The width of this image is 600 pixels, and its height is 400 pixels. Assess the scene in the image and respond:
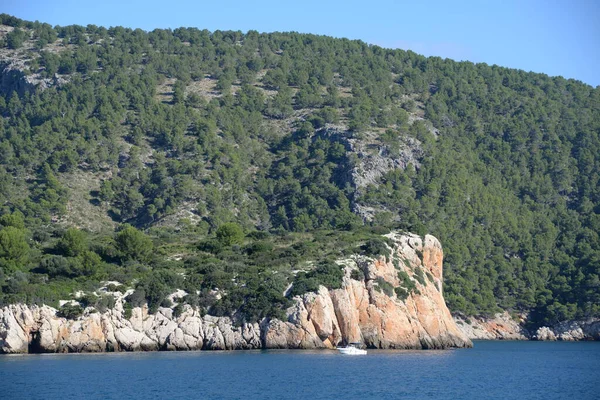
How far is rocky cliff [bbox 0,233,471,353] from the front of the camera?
245 feet

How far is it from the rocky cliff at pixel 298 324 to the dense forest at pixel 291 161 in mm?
6262

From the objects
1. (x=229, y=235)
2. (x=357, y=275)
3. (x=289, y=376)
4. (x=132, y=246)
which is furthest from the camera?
(x=229, y=235)

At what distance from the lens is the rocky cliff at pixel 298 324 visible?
74750 mm

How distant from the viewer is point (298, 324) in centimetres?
8006

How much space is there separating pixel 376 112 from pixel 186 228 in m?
49.1

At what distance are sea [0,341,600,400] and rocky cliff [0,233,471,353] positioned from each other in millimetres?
1786

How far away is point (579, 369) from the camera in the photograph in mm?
77312

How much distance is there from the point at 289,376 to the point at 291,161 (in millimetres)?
88830

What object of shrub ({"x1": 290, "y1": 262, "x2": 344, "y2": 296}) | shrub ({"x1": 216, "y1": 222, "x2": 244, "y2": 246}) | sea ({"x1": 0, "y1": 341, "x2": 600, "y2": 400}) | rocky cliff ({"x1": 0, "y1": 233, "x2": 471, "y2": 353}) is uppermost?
shrub ({"x1": 216, "y1": 222, "x2": 244, "y2": 246})

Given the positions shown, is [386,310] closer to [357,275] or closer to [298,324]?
[357,275]

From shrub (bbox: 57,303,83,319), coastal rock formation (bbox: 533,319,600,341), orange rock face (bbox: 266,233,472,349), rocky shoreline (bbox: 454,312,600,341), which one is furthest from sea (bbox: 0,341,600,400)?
coastal rock formation (bbox: 533,319,600,341)

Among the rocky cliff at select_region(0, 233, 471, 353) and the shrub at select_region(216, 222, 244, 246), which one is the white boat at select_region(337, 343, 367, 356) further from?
the shrub at select_region(216, 222, 244, 246)

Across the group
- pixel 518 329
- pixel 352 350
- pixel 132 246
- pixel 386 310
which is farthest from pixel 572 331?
pixel 132 246

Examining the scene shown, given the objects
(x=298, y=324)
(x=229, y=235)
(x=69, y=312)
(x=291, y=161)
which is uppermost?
(x=291, y=161)
